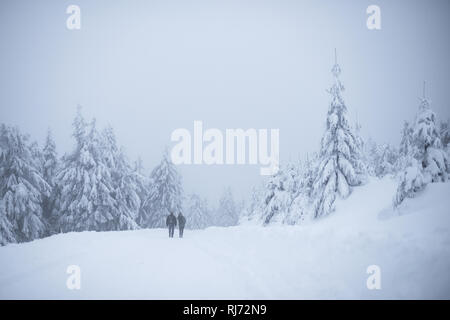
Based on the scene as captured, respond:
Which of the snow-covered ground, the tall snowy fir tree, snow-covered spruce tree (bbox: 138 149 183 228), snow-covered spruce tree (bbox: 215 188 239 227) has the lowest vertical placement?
snow-covered spruce tree (bbox: 215 188 239 227)

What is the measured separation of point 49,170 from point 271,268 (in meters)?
27.9

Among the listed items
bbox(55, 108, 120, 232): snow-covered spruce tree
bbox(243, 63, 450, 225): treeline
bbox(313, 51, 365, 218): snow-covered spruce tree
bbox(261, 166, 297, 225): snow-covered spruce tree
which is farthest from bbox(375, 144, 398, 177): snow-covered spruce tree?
bbox(55, 108, 120, 232): snow-covered spruce tree

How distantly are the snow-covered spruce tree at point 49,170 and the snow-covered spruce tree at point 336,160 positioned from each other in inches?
993

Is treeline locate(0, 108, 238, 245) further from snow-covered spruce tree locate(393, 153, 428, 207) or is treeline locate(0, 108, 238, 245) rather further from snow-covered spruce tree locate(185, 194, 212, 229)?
snow-covered spruce tree locate(393, 153, 428, 207)

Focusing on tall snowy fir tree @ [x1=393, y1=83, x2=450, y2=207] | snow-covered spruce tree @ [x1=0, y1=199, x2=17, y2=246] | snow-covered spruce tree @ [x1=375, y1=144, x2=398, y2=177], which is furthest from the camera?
snow-covered spruce tree @ [x1=375, y1=144, x2=398, y2=177]

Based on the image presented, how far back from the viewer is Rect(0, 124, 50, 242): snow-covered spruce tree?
21.3m

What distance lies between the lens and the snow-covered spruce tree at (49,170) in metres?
26.2

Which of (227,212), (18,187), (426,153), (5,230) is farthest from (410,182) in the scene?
(227,212)

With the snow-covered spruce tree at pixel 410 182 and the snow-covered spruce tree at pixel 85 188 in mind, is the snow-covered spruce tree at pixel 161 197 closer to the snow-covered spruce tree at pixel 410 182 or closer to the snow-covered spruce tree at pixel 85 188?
the snow-covered spruce tree at pixel 85 188

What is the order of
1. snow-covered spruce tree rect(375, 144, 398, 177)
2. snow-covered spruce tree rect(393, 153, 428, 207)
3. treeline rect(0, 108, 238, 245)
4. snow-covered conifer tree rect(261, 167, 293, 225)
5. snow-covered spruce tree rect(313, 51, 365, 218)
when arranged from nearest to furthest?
snow-covered spruce tree rect(393, 153, 428, 207) → snow-covered spruce tree rect(313, 51, 365, 218) → treeline rect(0, 108, 238, 245) → snow-covered conifer tree rect(261, 167, 293, 225) → snow-covered spruce tree rect(375, 144, 398, 177)

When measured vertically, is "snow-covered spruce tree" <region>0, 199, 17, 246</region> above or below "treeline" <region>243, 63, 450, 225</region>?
below

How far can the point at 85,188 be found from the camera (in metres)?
24.9

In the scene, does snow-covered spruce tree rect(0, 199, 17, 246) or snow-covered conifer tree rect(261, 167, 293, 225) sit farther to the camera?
snow-covered conifer tree rect(261, 167, 293, 225)
